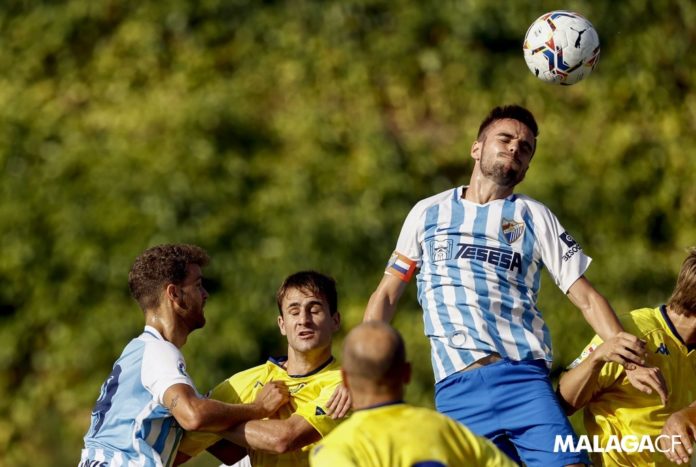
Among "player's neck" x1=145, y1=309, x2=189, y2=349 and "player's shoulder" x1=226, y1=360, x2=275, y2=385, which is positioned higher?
"player's neck" x1=145, y1=309, x2=189, y2=349

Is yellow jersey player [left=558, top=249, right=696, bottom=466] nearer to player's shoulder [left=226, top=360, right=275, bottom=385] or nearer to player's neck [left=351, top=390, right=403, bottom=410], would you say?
player's shoulder [left=226, top=360, right=275, bottom=385]

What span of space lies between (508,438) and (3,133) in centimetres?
859

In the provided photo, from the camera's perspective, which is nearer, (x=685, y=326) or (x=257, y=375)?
(x=685, y=326)

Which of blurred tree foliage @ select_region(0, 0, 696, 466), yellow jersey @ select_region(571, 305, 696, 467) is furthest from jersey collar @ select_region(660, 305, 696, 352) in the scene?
blurred tree foliage @ select_region(0, 0, 696, 466)

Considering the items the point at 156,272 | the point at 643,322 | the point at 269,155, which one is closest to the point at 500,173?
the point at 643,322

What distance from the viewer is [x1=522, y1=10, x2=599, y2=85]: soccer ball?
7348 mm

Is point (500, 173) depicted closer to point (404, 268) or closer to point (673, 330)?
point (404, 268)

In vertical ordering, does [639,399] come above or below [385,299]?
below

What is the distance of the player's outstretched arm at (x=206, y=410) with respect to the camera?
6027 millimetres

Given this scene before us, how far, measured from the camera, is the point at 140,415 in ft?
20.3

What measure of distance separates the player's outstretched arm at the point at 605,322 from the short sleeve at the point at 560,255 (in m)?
0.05

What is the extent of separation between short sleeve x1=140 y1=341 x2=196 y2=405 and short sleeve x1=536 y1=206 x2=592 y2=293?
1871mm

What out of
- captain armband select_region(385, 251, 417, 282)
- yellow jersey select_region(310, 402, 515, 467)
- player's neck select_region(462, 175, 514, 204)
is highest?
player's neck select_region(462, 175, 514, 204)

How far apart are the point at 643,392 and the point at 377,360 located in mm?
2442
